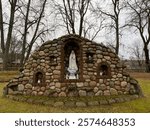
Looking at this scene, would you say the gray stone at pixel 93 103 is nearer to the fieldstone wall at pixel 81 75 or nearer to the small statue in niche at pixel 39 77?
the fieldstone wall at pixel 81 75

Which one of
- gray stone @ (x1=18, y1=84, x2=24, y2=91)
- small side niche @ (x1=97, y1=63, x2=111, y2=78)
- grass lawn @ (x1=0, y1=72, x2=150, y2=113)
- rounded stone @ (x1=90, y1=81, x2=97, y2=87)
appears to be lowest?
grass lawn @ (x1=0, y1=72, x2=150, y2=113)

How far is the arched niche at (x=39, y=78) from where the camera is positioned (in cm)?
1266

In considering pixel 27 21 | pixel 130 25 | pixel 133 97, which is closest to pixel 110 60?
pixel 133 97

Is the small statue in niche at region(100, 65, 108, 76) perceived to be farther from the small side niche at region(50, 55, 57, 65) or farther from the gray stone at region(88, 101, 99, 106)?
the small side niche at region(50, 55, 57, 65)

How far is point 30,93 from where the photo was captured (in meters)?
12.8

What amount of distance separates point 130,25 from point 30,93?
20.6 m

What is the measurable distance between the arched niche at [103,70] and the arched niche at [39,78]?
7.97 feet

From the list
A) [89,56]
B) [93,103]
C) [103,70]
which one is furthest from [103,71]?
[93,103]

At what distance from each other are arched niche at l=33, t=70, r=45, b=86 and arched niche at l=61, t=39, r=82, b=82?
3.01 feet

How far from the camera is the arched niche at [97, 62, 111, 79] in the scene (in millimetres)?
12723

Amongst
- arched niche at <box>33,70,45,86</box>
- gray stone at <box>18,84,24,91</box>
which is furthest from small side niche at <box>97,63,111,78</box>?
gray stone at <box>18,84,24,91</box>

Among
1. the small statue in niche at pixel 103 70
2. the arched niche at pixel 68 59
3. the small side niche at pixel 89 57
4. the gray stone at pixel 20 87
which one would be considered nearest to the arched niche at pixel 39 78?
the gray stone at pixel 20 87

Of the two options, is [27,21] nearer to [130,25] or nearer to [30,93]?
[130,25]

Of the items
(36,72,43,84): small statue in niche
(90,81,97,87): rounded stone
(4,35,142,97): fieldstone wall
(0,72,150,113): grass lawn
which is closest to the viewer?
(0,72,150,113): grass lawn
